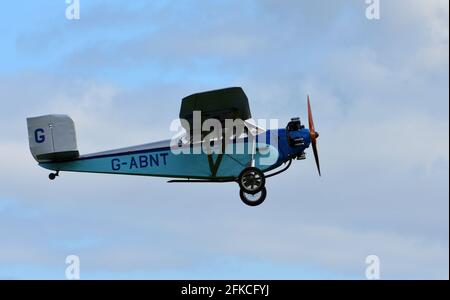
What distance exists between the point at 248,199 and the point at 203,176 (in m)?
1.38

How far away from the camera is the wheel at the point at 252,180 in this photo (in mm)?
25062

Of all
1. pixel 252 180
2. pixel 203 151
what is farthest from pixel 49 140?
pixel 252 180

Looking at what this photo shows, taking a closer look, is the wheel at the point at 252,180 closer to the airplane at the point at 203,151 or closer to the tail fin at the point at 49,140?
the airplane at the point at 203,151

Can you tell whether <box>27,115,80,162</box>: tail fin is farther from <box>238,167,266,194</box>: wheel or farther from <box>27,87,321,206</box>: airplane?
<box>238,167,266,194</box>: wheel

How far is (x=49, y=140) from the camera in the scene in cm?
2634

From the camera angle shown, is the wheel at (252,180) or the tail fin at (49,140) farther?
the tail fin at (49,140)

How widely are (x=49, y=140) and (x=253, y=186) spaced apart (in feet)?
18.5

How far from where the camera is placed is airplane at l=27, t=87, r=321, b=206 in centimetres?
2503

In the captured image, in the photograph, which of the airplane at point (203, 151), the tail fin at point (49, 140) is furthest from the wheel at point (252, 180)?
the tail fin at point (49, 140)

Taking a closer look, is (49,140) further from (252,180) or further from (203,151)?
(252,180)

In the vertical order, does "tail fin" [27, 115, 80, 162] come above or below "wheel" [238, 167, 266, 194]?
above

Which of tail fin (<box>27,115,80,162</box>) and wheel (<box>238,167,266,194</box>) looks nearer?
wheel (<box>238,167,266,194</box>)

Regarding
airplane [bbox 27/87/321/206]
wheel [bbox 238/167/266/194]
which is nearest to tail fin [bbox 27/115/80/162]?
airplane [bbox 27/87/321/206]
